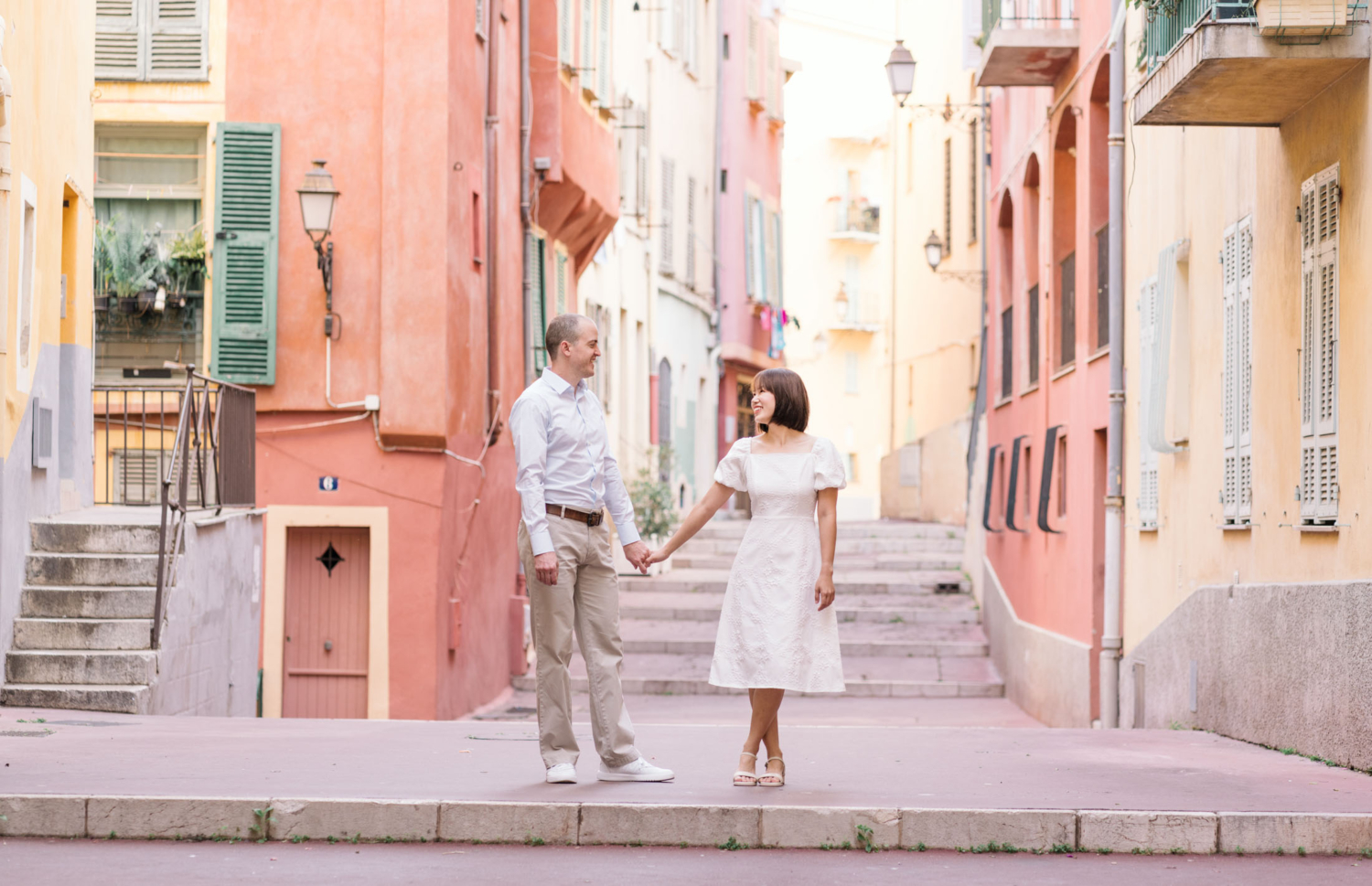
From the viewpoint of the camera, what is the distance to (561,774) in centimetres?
782

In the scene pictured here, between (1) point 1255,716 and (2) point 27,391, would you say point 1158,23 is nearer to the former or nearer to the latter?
(1) point 1255,716

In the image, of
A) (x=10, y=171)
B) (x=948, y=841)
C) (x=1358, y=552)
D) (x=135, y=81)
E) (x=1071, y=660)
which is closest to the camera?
(x=948, y=841)

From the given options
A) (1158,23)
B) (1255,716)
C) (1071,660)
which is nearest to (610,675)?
(1255,716)

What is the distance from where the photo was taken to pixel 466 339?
19.0m

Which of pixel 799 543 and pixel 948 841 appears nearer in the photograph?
pixel 948 841

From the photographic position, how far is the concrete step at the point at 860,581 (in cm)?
2465

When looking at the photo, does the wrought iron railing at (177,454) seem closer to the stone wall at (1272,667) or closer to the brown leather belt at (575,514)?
the brown leather belt at (575,514)

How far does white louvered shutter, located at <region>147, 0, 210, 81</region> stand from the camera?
18391mm

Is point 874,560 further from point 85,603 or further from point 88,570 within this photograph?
point 85,603

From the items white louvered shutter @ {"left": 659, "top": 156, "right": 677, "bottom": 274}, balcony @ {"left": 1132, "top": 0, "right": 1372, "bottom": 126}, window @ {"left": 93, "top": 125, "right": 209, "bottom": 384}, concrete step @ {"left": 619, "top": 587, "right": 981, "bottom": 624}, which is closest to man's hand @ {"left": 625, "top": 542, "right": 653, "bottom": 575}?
balcony @ {"left": 1132, "top": 0, "right": 1372, "bottom": 126}

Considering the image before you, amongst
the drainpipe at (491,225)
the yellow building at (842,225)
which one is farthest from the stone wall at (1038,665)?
the yellow building at (842,225)

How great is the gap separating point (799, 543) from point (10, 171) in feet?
23.6

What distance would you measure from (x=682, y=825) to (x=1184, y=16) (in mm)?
6178

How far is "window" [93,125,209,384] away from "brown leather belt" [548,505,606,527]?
11.4 metres
